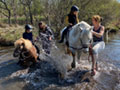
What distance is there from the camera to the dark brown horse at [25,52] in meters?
4.88

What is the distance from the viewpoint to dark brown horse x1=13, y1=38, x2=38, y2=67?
488 cm

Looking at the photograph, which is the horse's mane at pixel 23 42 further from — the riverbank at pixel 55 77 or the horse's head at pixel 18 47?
the riverbank at pixel 55 77

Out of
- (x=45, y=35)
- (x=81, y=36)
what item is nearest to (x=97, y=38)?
(x=81, y=36)

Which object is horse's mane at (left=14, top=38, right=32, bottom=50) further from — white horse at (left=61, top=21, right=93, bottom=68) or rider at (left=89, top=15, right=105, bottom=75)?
rider at (left=89, top=15, right=105, bottom=75)

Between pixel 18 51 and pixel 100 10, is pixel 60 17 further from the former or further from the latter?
pixel 18 51

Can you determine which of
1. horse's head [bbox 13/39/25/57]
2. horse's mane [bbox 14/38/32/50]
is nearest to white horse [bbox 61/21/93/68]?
horse's mane [bbox 14/38/32/50]

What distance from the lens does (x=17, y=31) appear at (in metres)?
13.7

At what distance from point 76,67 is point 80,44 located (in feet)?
5.55

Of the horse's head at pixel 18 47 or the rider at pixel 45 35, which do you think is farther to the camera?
the rider at pixel 45 35

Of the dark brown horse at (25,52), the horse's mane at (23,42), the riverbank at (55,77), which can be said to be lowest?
the riverbank at (55,77)

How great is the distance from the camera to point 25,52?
5.18 m

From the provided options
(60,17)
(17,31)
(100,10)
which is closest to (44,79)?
(17,31)

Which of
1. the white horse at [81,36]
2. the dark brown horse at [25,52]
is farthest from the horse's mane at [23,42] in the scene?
the white horse at [81,36]

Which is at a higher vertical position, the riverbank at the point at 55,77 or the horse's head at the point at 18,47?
the horse's head at the point at 18,47
